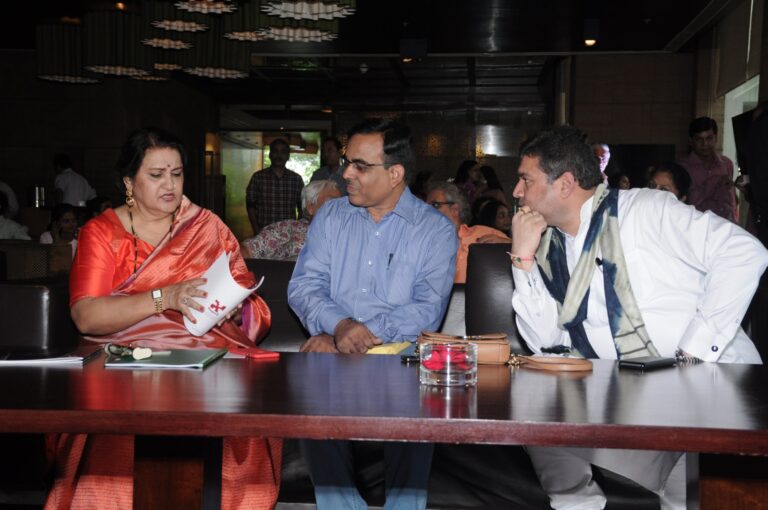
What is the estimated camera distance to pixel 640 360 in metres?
1.91

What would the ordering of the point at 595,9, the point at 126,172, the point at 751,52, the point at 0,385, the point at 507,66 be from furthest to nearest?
the point at 507,66, the point at 595,9, the point at 751,52, the point at 126,172, the point at 0,385

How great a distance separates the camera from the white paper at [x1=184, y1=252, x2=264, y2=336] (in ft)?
6.91

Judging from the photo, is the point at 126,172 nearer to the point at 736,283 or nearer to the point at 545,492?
the point at 545,492

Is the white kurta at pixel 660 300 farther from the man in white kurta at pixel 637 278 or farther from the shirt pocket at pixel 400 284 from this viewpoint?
the shirt pocket at pixel 400 284

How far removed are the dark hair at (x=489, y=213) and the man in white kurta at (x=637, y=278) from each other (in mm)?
3097

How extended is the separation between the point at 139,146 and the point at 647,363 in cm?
169

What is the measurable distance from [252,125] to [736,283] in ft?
56.8

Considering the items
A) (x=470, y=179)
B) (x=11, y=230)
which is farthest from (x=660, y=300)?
(x=11, y=230)

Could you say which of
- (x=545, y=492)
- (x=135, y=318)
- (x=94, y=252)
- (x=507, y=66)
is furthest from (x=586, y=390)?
(x=507, y=66)

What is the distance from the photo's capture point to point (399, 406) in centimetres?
149

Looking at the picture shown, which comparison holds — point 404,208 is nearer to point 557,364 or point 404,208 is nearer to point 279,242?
point 279,242

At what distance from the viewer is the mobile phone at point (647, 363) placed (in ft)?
6.15

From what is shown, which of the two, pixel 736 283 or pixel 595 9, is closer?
pixel 736 283

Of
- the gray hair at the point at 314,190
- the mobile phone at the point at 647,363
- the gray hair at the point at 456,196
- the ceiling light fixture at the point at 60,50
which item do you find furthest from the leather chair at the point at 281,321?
the ceiling light fixture at the point at 60,50
